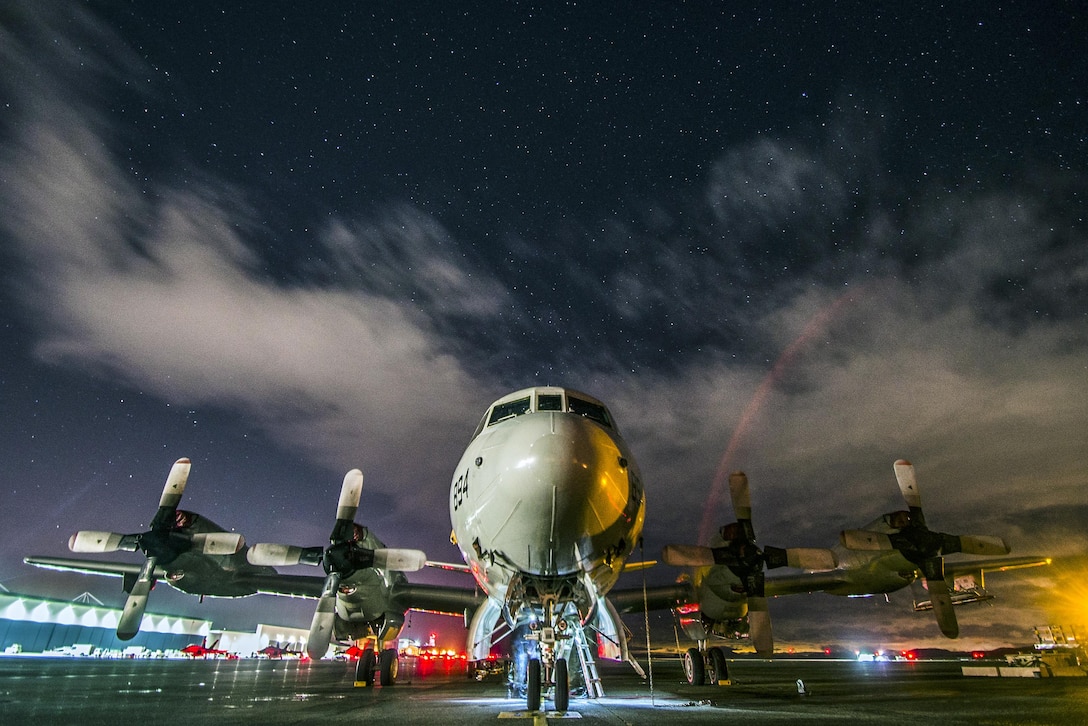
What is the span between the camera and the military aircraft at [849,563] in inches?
509

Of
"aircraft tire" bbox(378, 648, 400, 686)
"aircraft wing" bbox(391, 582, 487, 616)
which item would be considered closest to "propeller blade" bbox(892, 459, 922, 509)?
"aircraft wing" bbox(391, 582, 487, 616)

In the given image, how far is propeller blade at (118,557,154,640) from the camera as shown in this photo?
1219cm

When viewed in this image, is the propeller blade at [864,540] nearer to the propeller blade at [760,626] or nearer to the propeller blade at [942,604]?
the propeller blade at [942,604]

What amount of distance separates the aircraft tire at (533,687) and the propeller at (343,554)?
5816mm

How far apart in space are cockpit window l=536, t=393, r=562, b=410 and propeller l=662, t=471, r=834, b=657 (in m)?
5.52

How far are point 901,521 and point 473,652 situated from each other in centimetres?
1059

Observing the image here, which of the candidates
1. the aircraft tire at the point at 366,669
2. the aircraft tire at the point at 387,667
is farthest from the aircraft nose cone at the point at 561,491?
the aircraft tire at the point at 387,667

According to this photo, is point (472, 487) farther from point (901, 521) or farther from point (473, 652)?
point (901, 521)

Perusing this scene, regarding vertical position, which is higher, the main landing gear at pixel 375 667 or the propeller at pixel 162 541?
the propeller at pixel 162 541

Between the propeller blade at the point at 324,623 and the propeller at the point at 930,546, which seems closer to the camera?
the propeller blade at the point at 324,623

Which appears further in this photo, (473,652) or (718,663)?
(718,663)

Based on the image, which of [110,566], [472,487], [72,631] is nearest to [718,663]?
[472,487]

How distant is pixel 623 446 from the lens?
902 centimetres

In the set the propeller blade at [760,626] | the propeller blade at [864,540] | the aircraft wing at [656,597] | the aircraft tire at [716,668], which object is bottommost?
the aircraft tire at [716,668]
